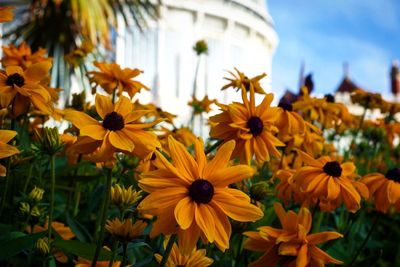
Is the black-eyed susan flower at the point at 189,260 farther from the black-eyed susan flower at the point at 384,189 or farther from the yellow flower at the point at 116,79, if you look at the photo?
the yellow flower at the point at 116,79

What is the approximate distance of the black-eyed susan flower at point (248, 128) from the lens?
2.19ft

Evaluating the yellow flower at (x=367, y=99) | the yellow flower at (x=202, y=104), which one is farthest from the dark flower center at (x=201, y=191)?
the yellow flower at (x=367, y=99)

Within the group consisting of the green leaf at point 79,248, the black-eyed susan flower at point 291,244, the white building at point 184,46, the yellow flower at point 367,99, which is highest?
the white building at point 184,46

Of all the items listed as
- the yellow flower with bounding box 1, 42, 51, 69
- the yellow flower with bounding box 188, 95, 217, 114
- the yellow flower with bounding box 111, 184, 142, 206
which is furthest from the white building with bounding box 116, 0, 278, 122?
the yellow flower with bounding box 111, 184, 142, 206

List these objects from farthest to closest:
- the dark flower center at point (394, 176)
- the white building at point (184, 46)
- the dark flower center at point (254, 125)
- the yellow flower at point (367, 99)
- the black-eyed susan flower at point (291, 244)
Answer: the white building at point (184, 46), the yellow flower at point (367, 99), the dark flower center at point (394, 176), the dark flower center at point (254, 125), the black-eyed susan flower at point (291, 244)

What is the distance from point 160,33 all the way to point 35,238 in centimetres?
1009

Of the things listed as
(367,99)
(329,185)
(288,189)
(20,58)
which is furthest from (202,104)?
(329,185)

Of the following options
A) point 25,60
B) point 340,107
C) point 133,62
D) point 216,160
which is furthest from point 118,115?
point 133,62

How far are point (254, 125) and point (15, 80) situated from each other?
13.0 inches

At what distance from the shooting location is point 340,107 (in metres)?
1.29

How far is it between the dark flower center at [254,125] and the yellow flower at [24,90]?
0.88 ft

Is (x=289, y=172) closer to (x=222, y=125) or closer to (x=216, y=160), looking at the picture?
(x=222, y=125)

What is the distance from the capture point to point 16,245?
54cm

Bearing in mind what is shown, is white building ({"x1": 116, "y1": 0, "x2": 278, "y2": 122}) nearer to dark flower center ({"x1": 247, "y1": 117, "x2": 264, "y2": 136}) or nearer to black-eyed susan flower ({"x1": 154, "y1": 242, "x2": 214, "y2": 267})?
dark flower center ({"x1": 247, "y1": 117, "x2": 264, "y2": 136})
